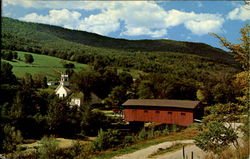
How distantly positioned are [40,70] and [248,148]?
59003 mm

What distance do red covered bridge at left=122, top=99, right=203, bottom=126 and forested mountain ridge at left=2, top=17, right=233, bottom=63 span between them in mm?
81306

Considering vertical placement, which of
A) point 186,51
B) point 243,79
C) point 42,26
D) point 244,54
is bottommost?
point 243,79

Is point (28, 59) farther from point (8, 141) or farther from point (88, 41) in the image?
point (88, 41)

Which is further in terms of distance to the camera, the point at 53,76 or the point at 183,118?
the point at 53,76

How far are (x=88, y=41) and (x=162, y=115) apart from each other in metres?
114

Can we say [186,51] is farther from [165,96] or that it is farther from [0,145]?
[0,145]

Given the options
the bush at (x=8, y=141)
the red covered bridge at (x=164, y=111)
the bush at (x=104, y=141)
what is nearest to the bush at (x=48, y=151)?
the bush at (x=104, y=141)

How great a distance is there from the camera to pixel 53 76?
59.9 metres

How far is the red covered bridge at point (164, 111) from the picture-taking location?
26.0 meters

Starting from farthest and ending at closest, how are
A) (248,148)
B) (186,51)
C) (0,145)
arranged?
(186,51) < (0,145) < (248,148)

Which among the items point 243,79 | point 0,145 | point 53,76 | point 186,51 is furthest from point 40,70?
point 186,51

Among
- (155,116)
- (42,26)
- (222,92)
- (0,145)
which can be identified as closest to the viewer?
(0,145)

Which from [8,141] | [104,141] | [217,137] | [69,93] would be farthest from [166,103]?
[217,137]

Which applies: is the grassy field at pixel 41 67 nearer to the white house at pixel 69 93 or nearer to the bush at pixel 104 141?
the white house at pixel 69 93
